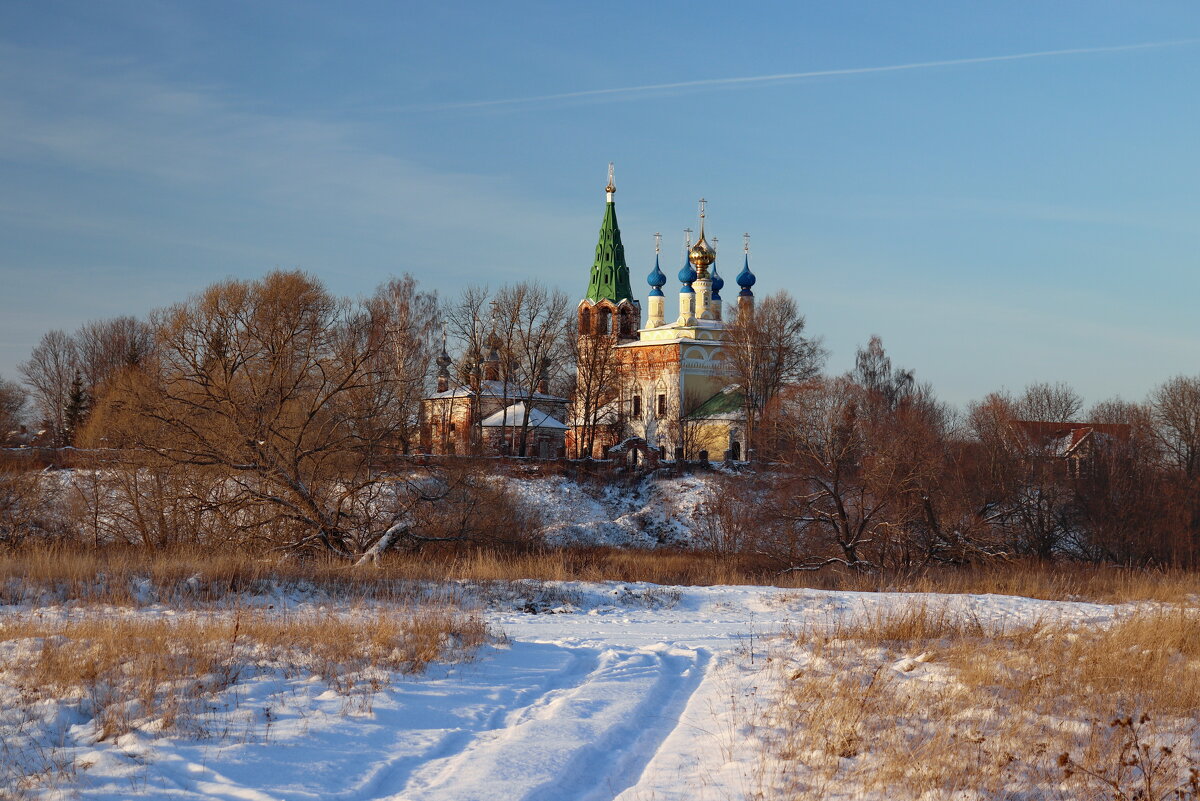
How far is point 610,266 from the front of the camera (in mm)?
66688

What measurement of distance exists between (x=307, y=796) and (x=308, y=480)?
17.8m

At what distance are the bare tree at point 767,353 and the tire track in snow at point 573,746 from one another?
43.2 m

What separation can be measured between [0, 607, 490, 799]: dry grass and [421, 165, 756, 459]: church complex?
1511 inches

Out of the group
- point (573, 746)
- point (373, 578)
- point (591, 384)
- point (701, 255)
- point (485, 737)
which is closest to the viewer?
point (573, 746)

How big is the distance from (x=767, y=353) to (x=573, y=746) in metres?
47.6

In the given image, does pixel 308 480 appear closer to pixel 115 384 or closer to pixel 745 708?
pixel 115 384

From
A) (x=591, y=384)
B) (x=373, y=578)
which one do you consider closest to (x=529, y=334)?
(x=591, y=384)

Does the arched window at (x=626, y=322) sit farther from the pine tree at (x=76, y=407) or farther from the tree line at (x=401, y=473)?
the pine tree at (x=76, y=407)

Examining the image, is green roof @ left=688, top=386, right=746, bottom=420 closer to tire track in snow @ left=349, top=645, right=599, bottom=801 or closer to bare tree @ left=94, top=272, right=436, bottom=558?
bare tree @ left=94, top=272, right=436, bottom=558

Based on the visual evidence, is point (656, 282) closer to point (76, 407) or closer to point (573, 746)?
point (76, 407)

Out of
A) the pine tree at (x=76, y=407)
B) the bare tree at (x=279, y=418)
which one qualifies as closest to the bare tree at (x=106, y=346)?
the pine tree at (x=76, y=407)

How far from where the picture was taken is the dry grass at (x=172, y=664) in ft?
21.0

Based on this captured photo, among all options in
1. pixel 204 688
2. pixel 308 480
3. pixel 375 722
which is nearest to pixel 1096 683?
pixel 375 722

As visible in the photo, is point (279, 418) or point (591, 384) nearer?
point (279, 418)
